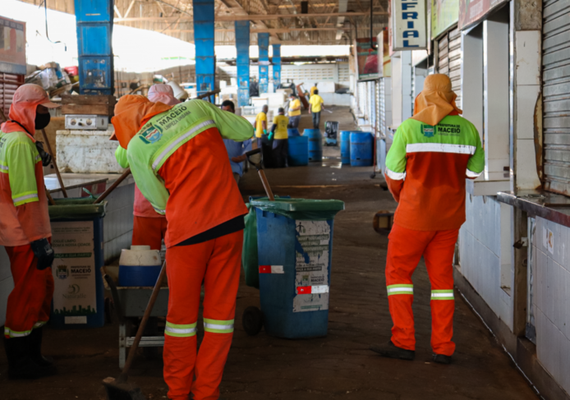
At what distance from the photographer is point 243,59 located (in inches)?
1369

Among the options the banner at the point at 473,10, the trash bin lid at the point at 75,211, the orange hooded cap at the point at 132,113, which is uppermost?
the banner at the point at 473,10

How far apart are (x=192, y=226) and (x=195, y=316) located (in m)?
0.56

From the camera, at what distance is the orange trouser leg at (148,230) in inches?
215

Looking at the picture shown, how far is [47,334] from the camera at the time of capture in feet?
17.1

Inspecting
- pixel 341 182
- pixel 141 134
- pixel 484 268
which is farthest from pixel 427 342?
pixel 341 182

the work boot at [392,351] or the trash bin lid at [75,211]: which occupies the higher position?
the trash bin lid at [75,211]

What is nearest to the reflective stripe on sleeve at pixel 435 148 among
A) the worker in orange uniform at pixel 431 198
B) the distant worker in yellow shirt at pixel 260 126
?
the worker in orange uniform at pixel 431 198

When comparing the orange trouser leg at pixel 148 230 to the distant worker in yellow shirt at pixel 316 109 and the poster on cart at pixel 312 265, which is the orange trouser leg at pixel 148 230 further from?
the distant worker in yellow shirt at pixel 316 109

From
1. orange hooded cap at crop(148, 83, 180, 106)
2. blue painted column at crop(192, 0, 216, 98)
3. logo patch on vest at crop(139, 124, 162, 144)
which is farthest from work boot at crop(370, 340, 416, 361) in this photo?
blue painted column at crop(192, 0, 216, 98)

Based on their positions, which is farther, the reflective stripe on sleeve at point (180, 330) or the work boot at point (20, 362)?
the work boot at point (20, 362)

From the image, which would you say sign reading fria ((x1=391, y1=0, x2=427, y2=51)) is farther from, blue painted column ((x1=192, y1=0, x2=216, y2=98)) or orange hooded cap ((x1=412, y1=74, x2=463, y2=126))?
blue painted column ((x1=192, y1=0, x2=216, y2=98))

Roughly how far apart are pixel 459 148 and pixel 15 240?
10.2 feet

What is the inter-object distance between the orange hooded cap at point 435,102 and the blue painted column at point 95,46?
24.9 feet

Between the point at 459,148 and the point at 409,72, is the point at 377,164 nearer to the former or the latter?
the point at 409,72
